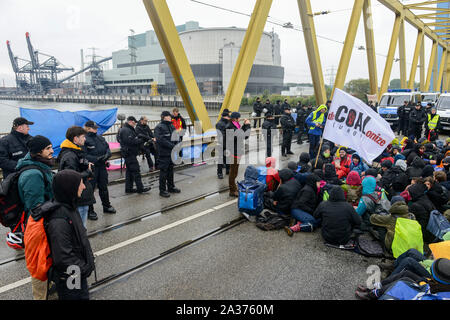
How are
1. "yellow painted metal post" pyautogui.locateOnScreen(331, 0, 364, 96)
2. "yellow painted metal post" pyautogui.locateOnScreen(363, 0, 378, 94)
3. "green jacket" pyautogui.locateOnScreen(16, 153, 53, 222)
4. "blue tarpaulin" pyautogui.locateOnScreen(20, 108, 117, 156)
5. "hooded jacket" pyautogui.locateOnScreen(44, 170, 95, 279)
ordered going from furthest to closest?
"yellow painted metal post" pyautogui.locateOnScreen(363, 0, 378, 94) < "yellow painted metal post" pyautogui.locateOnScreen(331, 0, 364, 96) < "blue tarpaulin" pyautogui.locateOnScreen(20, 108, 117, 156) < "green jacket" pyautogui.locateOnScreen(16, 153, 53, 222) < "hooded jacket" pyautogui.locateOnScreen(44, 170, 95, 279)

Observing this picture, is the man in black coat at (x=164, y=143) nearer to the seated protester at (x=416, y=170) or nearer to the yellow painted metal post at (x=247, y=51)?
the yellow painted metal post at (x=247, y=51)

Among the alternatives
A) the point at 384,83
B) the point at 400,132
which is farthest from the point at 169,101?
the point at 400,132

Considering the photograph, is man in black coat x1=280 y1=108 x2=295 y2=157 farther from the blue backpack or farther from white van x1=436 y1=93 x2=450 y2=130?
white van x1=436 y1=93 x2=450 y2=130

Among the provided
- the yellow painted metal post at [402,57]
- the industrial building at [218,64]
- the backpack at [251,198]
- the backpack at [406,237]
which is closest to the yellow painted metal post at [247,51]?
the backpack at [251,198]

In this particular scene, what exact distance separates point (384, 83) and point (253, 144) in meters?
17.8

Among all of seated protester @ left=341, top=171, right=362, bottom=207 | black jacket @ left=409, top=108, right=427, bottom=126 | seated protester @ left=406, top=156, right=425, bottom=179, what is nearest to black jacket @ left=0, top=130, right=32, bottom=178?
seated protester @ left=341, top=171, right=362, bottom=207

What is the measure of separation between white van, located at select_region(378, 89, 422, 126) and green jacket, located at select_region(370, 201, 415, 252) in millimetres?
15577

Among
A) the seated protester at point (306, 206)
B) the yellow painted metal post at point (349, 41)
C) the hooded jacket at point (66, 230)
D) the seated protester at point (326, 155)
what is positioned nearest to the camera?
the hooded jacket at point (66, 230)

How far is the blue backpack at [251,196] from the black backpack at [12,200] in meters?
3.27

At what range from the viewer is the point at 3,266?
4.14 meters

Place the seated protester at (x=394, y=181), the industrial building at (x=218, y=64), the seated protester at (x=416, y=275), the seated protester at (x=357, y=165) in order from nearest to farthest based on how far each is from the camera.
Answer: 1. the seated protester at (x=416, y=275)
2. the seated protester at (x=394, y=181)
3. the seated protester at (x=357, y=165)
4. the industrial building at (x=218, y=64)

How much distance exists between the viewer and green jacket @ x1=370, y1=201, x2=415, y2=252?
4324 millimetres

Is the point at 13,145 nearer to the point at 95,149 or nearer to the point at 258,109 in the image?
the point at 95,149

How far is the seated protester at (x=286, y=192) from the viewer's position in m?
5.51
